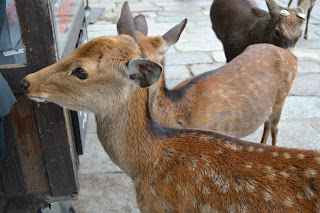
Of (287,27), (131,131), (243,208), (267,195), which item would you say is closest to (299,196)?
(267,195)

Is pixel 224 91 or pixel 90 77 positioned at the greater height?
pixel 90 77

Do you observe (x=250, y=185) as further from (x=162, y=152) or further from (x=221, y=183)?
(x=162, y=152)

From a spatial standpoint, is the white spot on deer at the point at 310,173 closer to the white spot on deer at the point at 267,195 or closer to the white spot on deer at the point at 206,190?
the white spot on deer at the point at 267,195

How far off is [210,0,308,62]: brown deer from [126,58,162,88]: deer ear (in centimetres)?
271

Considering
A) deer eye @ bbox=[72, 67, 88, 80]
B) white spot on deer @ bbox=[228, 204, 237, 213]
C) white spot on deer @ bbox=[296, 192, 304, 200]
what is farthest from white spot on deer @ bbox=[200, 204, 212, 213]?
deer eye @ bbox=[72, 67, 88, 80]

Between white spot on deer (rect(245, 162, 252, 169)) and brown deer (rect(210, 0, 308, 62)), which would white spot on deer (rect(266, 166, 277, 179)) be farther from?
brown deer (rect(210, 0, 308, 62))

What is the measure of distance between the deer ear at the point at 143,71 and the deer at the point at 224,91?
85cm

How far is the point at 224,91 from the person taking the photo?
324 centimetres

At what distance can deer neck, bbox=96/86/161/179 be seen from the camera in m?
2.22

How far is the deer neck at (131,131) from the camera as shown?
2.22 m

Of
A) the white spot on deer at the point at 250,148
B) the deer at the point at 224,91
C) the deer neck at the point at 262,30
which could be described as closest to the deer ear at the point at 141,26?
the deer at the point at 224,91

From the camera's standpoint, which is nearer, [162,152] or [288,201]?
[288,201]

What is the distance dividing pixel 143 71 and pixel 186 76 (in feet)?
12.7

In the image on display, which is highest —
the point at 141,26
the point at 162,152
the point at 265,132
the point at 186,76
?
the point at 141,26
